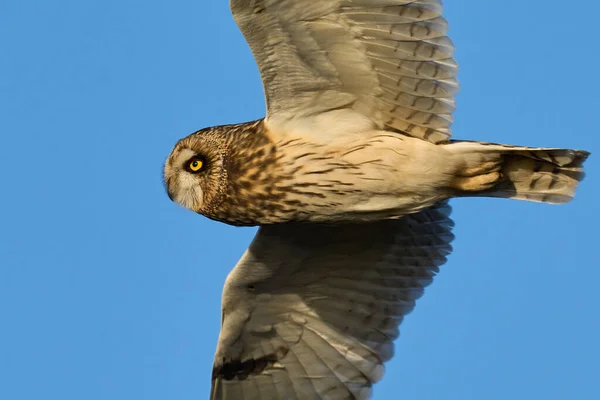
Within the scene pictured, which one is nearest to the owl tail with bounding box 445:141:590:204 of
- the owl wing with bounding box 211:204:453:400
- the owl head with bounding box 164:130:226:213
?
the owl wing with bounding box 211:204:453:400

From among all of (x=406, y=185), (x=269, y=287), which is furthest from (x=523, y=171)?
(x=269, y=287)

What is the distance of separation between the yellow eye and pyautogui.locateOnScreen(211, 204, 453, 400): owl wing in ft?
3.66

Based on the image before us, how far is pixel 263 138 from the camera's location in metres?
5.50

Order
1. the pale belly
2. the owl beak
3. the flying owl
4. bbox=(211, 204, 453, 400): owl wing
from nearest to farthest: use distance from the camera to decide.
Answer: the flying owl → the pale belly → the owl beak → bbox=(211, 204, 453, 400): owl wing

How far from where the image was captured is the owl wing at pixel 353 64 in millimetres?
5066

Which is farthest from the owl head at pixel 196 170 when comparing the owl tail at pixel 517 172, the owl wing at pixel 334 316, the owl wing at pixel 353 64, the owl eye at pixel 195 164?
the owl tail at pixel 517 172

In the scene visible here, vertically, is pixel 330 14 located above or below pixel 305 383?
above

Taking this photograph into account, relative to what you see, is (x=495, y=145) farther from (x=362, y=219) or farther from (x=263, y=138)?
(x=263, y=138)

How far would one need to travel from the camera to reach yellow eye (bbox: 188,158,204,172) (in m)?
5.76

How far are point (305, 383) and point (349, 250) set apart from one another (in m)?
1.03

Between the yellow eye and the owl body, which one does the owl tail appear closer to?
the owl body

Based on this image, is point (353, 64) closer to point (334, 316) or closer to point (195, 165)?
point (195, 165)

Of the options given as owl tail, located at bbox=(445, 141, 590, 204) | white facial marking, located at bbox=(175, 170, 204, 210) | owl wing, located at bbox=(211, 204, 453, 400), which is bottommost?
owl wing, located at bbox=(211, 204, 453, 400)

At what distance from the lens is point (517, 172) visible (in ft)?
18.2
